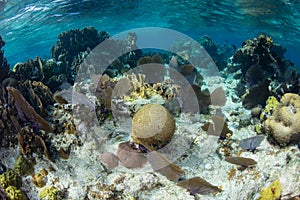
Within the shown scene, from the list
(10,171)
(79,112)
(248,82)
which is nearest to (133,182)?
(79,112)

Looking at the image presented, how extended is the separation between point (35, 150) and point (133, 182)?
2170mm

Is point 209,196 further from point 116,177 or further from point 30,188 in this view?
point 30,188

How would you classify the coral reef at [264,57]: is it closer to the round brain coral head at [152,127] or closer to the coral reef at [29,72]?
the round brain coral head at [152,127]

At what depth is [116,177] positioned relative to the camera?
456 centimetres

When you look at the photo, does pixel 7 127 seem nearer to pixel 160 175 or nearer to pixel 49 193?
pixel 49 193

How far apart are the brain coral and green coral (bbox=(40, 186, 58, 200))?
4583mm

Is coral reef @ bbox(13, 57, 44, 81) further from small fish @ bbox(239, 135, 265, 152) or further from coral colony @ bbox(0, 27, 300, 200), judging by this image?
small fish @ bbox(239, 135, 265, 152)

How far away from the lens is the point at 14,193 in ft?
13.8

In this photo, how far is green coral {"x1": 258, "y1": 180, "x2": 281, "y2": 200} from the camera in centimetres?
433

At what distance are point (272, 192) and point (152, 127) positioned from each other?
251 cm

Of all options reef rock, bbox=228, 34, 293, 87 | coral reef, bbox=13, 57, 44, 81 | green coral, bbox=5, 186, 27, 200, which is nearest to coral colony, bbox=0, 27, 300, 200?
green coral, bbox=5, 186, 27, 200

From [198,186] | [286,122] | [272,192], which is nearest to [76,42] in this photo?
[198,186]

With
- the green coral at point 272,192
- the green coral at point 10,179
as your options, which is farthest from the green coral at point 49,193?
the green coral at point 272,192

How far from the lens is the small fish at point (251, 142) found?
4.98m
